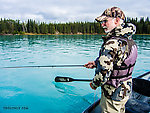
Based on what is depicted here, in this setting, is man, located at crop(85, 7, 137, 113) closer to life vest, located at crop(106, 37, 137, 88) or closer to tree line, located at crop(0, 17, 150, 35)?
life vest, located at crop(106, 37, 137, 88)

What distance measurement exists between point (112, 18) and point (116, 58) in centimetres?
66

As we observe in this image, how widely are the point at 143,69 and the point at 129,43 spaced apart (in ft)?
36.2

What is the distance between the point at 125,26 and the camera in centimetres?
197

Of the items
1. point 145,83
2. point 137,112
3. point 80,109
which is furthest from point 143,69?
point 137,112

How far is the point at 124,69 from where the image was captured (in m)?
2.03

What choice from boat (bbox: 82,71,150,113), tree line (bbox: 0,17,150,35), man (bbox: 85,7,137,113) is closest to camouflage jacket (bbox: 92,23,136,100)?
man (bbox: 85,7,137,113)

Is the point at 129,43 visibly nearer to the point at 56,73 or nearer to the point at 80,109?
the point at 80,109

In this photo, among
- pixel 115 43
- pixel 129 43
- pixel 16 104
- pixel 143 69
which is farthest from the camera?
pixel 143 69

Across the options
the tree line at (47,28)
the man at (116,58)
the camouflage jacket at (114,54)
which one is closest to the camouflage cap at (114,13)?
the man at (116,58)

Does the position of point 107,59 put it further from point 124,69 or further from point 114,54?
point 124,69

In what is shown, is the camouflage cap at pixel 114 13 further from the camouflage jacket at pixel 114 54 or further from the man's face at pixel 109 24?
the camouflage jacket at pixel 114 54

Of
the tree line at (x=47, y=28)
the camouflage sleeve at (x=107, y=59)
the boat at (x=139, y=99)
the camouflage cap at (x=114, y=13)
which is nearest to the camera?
the camouflage sleeve at (x=107, y=59)

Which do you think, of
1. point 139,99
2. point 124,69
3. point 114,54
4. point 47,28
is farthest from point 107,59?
point 47,28

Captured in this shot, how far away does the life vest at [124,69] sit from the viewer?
1962mm
